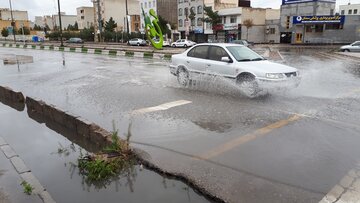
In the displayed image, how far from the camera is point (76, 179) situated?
4520mm

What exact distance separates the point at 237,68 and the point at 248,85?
23.8 inches

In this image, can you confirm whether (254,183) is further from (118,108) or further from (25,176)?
(118,108)

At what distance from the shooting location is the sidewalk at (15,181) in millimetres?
3836

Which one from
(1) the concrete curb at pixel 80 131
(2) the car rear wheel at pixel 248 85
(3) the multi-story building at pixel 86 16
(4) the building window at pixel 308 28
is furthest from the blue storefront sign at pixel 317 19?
(3) the multi-story building at pixel 86 16

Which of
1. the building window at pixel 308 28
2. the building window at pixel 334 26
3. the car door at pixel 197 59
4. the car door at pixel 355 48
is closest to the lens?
the car door at pixel 197 59

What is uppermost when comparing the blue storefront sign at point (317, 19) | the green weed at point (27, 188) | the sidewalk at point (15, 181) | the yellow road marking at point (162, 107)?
the blue storefront sign at point (317, 19)

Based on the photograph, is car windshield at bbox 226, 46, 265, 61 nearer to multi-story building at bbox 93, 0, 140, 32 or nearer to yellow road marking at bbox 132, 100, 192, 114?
yellow road marking at bbox 132, 100, 192, 114

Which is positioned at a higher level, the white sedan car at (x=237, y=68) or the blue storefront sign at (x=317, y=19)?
the blue storefront sign at (x=317, y=19)

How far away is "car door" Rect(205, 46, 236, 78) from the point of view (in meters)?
9.62

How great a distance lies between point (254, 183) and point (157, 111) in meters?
4.17

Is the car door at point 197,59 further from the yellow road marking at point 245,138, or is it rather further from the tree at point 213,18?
the tree at point 213,18

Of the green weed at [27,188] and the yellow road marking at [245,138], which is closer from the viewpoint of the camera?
the green weed at [27,188]

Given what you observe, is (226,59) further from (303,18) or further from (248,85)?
(303,18)

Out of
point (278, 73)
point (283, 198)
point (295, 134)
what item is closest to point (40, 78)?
point (278, 73)
